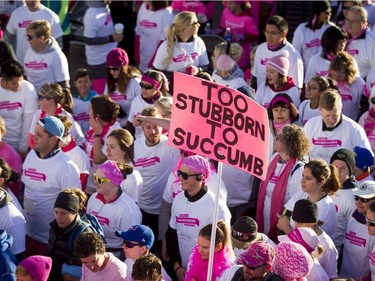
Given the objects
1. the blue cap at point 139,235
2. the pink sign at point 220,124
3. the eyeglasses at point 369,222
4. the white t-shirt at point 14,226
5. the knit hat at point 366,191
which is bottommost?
the white t-shirt at point 14,226

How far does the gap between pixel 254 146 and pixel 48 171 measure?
2430 millimetres

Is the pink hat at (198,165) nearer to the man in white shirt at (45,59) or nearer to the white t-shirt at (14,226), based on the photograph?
the white t-shirt at (14,226)

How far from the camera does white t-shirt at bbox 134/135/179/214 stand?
8883 mm

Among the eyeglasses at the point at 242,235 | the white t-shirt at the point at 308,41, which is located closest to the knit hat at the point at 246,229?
the eyeglasses at the point at 242,235

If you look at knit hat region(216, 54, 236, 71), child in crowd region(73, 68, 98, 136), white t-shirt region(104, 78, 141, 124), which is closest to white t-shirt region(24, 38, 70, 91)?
child in crowd region(73, 68, 98, 136)

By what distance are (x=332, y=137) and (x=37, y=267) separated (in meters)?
3.29

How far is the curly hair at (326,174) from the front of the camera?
25.3 feet

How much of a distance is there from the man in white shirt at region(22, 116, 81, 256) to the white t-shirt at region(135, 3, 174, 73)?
442 cm

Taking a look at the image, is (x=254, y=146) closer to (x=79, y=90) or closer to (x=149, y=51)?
(x=79, y=90)

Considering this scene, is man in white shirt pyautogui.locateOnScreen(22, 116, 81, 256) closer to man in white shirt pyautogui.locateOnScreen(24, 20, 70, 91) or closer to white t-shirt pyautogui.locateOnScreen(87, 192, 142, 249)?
white t-shirt pyautogui.locateOnScreen(87, 192, 142, 249)

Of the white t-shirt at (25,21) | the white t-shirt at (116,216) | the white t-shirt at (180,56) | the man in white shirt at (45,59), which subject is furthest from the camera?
the white t-shirt at (25,21)

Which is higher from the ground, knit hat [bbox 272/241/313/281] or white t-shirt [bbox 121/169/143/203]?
knit hat [bbox 272/241/313/281]

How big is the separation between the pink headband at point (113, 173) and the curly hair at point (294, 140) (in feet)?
4.68

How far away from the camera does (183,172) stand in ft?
25.4
